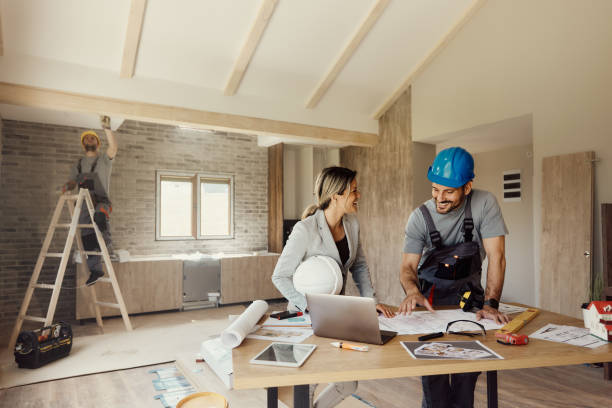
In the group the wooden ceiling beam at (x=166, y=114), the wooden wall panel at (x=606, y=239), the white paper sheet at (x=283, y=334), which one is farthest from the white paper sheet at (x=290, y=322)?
the wooden ceiling beam at (x=166, y=114)

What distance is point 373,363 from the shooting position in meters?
1.30

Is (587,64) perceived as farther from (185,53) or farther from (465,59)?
(185,53)

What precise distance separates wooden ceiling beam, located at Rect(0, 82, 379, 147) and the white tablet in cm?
420

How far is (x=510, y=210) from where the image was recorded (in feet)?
26.1

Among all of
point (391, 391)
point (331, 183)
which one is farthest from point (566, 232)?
point (331, 183)

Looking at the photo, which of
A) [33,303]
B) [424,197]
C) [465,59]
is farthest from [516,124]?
[33,303]

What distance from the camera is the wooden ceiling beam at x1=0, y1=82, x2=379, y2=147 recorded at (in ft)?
14.3

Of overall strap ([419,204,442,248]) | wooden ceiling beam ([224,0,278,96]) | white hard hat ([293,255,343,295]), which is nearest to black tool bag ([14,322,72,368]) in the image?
white hard hat ([293,255,343,295])

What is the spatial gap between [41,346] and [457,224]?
12.6 ft

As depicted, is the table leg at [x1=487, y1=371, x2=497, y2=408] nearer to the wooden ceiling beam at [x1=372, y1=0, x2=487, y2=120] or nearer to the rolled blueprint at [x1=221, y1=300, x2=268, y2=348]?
the rolled blueprint at [x1=221, y1=300, x2=268, y2=348]

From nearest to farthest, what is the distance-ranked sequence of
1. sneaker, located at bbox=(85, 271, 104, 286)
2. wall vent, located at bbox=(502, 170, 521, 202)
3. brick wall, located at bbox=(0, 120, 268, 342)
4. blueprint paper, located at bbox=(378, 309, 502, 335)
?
blueprint paper, located at bbox=(378, 309, 502, 335) → sneaker, located at bbox=(85, 271, 104, 286) → brick wall, located at bbox=(0, 120, 268, 342) → wall vent, located at bbox=(502, 170, 521, 202)

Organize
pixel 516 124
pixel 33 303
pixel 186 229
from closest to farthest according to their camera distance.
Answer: pixel 516 124
pixel 33 303
pixel 186 229

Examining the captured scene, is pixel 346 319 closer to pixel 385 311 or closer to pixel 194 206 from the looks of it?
pixel 385 311

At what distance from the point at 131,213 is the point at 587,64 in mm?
6249
